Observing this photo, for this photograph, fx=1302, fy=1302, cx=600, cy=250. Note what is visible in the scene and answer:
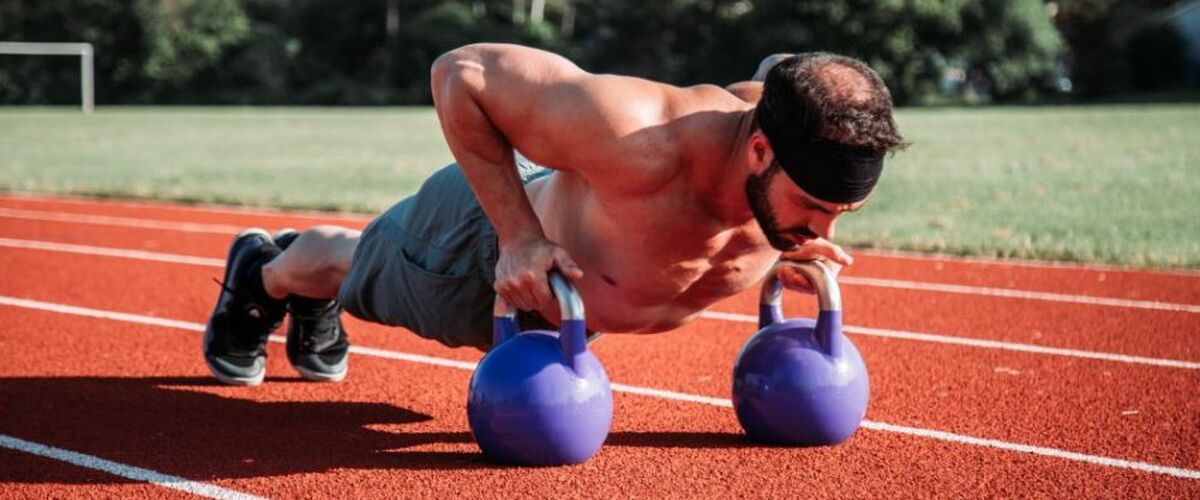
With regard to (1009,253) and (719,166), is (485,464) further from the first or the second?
(1009,253)

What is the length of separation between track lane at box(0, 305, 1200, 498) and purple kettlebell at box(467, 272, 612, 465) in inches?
3.9

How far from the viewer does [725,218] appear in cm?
365

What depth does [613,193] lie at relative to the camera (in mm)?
3584

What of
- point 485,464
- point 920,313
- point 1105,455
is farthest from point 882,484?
point 920,313

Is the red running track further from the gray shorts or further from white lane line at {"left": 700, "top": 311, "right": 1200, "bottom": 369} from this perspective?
the gray shorts

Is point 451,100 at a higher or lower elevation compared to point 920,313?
higher

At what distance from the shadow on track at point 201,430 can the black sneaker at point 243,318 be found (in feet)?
0.33

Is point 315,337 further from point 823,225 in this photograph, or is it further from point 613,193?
point 823,225

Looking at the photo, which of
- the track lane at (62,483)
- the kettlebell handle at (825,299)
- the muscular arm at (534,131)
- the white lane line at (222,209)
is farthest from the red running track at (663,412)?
the white lane line at (222,209)

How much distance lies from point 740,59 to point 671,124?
4251cm

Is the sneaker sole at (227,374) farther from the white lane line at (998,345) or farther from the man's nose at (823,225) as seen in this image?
the man's nose at (823,225)

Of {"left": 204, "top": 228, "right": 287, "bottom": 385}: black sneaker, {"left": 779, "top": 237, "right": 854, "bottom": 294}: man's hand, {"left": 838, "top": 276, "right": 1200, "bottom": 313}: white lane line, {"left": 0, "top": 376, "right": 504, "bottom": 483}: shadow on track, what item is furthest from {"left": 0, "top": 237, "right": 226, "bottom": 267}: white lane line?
{"left": 779, "top": 237, "right": 854, "bottom": 294}: man's hand

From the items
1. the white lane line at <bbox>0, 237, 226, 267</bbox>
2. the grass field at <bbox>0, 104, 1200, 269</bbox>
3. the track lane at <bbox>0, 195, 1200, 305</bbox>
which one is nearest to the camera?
the track lane at <bbox>0, 195, 1200, 305</bbox>

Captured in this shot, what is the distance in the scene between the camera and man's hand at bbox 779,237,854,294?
387cm
